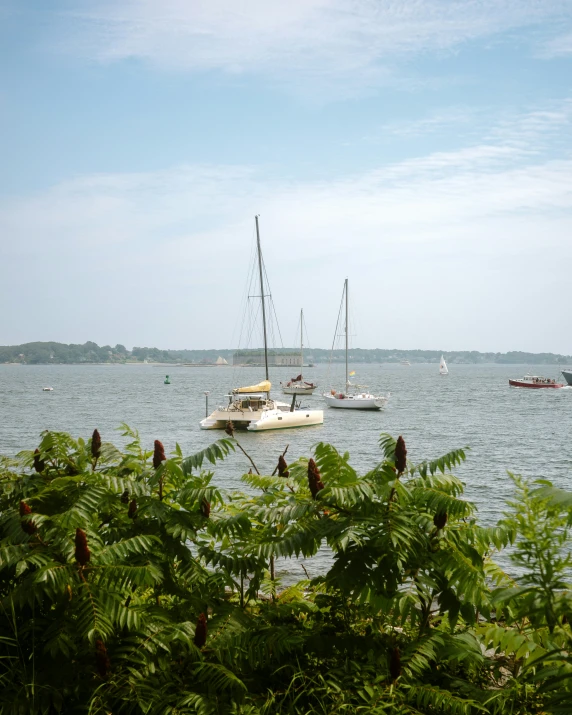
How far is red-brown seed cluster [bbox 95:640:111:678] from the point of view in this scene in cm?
391

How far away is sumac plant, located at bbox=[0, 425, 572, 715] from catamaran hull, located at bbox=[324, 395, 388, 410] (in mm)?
78600

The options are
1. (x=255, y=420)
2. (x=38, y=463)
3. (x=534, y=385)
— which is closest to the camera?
(x=38, y=463)

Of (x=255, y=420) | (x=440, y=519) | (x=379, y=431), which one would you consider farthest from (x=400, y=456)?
(x=379, y=431)

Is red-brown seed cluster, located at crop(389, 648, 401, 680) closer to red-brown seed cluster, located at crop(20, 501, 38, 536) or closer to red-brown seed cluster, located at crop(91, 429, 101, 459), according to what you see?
red-brown seed cluster, located at crop(20, 501, 38, 536)

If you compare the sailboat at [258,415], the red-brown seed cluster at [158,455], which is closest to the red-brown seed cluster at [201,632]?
the red-brown seed cluster at [158,455]

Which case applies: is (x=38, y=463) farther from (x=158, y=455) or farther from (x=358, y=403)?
(x=358, y=403)

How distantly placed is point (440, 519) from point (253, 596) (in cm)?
140

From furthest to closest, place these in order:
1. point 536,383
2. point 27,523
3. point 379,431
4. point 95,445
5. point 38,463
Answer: point 536,383, point 379,431, point 38,463, point 95,445, point 27,523

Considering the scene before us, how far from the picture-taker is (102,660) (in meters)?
3.96

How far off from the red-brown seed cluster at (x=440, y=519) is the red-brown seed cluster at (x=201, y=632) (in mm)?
1507

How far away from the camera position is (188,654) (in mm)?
4309

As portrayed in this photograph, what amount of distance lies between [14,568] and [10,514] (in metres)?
0.39

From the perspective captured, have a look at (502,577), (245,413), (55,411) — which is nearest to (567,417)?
(245,413)

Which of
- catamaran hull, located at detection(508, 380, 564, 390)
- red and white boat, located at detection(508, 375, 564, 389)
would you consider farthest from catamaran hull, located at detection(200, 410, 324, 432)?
catamaran hull, located at detection(508, 380, 564, 390)
